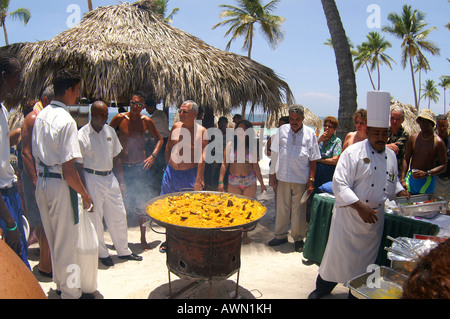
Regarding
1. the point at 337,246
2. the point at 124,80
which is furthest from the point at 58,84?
the point at 124,80

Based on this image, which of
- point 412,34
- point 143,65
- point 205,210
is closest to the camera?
point 205,210

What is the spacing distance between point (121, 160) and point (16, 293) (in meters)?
4.74

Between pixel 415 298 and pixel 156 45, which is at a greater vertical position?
pixel 156 45

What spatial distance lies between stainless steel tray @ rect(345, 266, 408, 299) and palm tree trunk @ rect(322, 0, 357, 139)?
215 inches

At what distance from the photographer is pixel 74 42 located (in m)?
7.33

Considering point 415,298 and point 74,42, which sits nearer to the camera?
point 415,298

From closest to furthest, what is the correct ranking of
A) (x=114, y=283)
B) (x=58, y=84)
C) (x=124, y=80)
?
(x=58, y=84) → (x=114, y=283) → (x=124, y=80)

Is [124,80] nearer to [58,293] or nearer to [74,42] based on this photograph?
[74,42]

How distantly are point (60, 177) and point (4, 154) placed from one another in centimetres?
57

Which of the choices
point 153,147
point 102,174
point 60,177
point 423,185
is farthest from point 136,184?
point 423,185

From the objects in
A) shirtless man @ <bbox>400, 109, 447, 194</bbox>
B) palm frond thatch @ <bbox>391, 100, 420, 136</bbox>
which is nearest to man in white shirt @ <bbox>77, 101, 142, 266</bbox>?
shirtless man @ <bbox>400, 109, 447, 194</bbox>

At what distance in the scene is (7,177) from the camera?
2.74 metres

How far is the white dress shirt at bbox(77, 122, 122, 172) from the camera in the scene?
13.6 ft

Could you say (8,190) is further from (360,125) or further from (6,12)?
(6,12)
